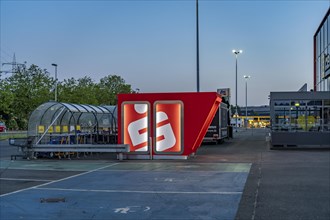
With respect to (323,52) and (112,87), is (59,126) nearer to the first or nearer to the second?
(323,52)

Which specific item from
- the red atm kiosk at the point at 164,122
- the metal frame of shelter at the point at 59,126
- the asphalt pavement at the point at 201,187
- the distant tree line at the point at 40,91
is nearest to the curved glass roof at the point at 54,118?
the metal frame of shelter at the point at 59,126

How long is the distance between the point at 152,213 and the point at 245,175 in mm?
6066

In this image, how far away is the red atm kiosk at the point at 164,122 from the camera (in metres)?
19.6

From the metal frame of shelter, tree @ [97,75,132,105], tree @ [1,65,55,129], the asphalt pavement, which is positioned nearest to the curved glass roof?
the metal frame of shelter

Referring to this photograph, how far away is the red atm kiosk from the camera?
19562mm

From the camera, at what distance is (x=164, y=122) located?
19781mm

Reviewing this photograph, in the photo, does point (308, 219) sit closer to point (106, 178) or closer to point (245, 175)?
point (245, 175)

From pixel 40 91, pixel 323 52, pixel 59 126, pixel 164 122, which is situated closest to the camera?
pixel 164 122

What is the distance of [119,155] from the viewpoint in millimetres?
19828

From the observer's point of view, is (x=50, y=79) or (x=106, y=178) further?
(x=50, y=79)

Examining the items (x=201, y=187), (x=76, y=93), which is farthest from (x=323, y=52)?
(x=201, y=187)

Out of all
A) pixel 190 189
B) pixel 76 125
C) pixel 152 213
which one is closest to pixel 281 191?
pixel 190 189

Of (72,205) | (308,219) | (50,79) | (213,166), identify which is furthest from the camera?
(50,79)

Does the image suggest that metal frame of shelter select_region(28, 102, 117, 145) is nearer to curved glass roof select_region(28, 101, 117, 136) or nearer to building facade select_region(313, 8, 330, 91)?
curved glass roof select_region(28, 101, 117, 136)
